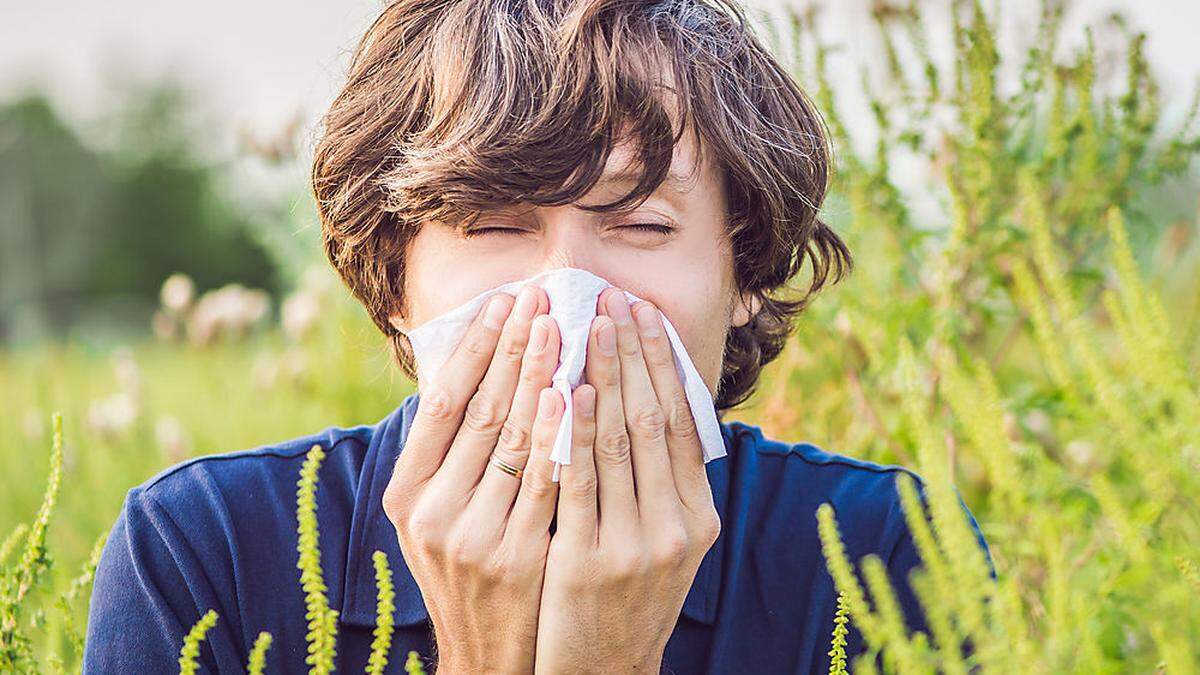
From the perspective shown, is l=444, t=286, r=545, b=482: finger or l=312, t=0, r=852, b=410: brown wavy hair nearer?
l=444, t=286, r=545, b=482: finger

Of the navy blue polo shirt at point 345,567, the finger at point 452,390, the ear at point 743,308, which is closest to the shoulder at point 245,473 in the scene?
the navy blue polo shirt at point 345,567

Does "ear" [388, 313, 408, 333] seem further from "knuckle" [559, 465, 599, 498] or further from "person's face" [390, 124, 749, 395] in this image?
"knuckle" [559, 465, 599, 498]

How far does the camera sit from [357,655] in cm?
180

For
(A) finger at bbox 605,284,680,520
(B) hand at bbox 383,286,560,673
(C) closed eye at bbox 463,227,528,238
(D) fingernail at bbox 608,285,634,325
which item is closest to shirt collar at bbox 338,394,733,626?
(B) hand at bbox 383,286,560,673

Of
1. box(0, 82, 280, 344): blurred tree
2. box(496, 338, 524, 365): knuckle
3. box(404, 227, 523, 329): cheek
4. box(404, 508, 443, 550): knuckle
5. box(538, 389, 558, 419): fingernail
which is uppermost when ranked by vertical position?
box(0, 82, 280, 344): blurred tree

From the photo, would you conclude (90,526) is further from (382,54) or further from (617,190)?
(617,190)

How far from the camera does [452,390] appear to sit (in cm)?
163

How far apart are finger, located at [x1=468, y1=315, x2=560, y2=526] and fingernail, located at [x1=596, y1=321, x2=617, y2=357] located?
55 millimetres

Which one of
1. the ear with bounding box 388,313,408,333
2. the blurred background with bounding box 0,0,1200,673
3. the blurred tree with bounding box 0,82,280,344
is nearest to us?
the blurred background with bounding box 0,0,1200,673

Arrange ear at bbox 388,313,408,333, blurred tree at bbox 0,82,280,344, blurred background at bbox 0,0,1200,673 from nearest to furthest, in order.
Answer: blurred background at bbox 0,0,1200,673, ear at bbox 388,313,408,333, blurred tree at bbox 0,82,280,344

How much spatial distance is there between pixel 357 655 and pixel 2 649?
1.81 ft

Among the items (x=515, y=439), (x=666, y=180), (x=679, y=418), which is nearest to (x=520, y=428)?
(x=515, y=439)

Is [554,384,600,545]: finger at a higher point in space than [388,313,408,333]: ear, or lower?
lower

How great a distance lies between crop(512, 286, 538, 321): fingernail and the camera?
160 centimetres
